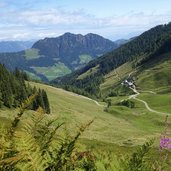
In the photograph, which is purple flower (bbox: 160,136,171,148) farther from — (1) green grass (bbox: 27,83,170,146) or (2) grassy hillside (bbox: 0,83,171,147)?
(1) green grass (bbox: 27,83,170,146)

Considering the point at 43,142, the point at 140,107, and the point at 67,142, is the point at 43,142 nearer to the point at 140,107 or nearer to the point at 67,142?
the point at 67,142

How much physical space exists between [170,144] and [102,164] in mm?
1103

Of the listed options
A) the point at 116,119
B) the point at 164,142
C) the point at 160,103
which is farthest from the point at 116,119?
the point at 164,142

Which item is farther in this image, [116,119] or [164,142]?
[116,119]

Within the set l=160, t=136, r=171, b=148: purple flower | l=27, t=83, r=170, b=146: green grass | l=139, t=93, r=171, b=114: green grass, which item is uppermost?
l=160, t=136, r=171, b=148: purple flower

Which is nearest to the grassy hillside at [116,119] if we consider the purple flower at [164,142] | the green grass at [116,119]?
the green grass at [116,119]

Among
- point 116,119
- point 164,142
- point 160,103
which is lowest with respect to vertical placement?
point 160,103

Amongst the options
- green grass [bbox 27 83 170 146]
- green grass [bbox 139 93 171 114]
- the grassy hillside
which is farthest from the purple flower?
green grass [bbox 139 93 171 114]

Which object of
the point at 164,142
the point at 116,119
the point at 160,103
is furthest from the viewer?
the point at 160,103

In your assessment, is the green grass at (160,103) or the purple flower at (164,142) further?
the green grass at (160,103)

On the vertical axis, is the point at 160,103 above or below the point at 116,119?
below

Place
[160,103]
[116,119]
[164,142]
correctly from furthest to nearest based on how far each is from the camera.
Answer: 1. [160,103]
2. [116,119]
3. [164,142]

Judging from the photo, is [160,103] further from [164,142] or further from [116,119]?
[164,142]

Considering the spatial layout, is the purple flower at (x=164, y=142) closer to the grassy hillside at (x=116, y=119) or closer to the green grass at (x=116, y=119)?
the grassy hillside at (x=116, y=119)
